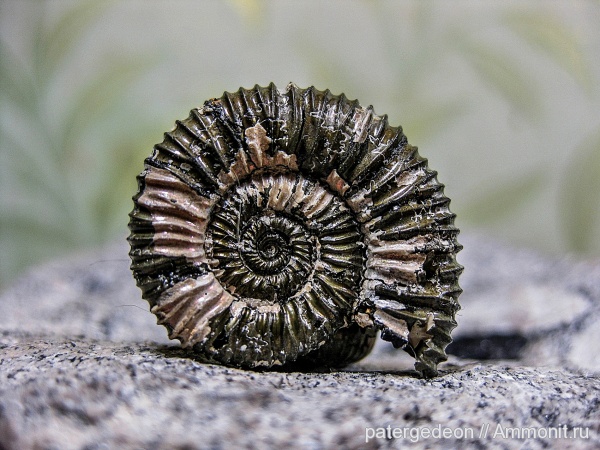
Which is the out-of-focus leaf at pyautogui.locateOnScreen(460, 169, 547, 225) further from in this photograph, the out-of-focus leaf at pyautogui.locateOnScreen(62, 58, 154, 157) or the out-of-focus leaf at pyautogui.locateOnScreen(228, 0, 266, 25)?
the out-of-focus leaf at pyautogui.locateOnScreen(62, 58, 154, 157)

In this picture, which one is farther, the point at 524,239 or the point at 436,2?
the point at 524,239

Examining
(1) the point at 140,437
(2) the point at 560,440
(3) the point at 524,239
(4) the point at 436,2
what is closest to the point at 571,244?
(3) the point at 524,239

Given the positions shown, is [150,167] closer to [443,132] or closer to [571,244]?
[443,132]

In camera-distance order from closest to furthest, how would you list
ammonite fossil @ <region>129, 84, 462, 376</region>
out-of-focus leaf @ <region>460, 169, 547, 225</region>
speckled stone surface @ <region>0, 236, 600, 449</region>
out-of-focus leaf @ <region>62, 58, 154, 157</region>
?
speckled stone surface @ <region>0, 236, 600, 449</region>, ammonite fossil @ <region>129, 84, 462, 376</region>, out-of-focus leaf @ <region>62, 58, 154, 157</region>, out-of-focus leaf @ <region>460, 169, 547, 225</region>

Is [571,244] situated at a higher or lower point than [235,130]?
higher

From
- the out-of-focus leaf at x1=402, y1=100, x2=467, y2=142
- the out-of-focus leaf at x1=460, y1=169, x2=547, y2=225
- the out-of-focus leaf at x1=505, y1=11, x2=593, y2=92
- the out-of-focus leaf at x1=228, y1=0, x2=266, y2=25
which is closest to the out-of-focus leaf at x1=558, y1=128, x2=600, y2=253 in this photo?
the out-of-focus leaf at x1=460, y1=169, x2=547, y2=225

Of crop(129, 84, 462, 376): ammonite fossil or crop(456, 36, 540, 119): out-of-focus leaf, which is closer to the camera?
crop(129, 84, 462, 376): ammonite fossil
